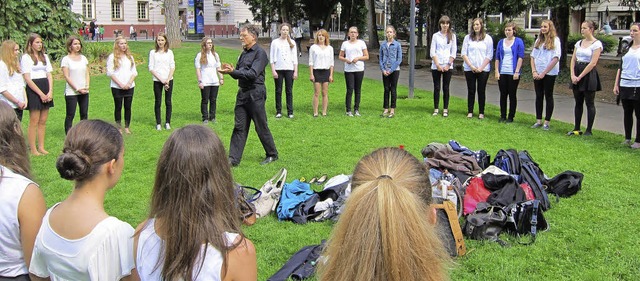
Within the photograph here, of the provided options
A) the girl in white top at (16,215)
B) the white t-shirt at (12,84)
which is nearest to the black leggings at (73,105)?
the white t-shirt at (12,84)

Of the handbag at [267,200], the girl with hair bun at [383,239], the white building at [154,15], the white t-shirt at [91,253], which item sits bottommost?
the handbag at [267,200]

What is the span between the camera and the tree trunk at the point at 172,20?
1038 inches

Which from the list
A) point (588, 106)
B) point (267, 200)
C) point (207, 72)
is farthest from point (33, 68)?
point (588, 106)

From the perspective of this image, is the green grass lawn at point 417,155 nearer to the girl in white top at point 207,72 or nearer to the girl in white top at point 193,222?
the girl in white top at point 207,72

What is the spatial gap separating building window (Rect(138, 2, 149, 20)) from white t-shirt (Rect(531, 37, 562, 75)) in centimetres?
5357

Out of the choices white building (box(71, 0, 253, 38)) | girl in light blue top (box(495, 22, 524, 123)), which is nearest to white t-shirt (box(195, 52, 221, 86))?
girl in light blue top (box(495, 22, 524, 123))

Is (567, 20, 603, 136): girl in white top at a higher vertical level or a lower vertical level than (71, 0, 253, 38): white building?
lower

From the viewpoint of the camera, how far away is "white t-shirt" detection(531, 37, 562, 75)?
10.5m

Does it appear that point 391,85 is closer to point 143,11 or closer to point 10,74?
point 10,74

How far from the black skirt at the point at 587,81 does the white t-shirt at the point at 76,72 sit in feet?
27.3

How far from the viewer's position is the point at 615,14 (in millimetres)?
37656

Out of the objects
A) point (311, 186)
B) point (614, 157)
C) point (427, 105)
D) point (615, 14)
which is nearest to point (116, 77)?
point (311, 186)

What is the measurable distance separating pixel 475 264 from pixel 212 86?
789 cm

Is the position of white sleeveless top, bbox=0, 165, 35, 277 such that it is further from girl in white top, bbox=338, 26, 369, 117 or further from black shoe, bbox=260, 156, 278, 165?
girl in white top, bbox=338, 26, 369, 117
